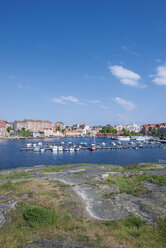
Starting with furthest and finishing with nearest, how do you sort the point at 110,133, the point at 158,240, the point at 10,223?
the point at 110,133 → the point at 10,223 → the point at 158,240

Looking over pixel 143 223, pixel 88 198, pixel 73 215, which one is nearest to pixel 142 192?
pixel 88 198

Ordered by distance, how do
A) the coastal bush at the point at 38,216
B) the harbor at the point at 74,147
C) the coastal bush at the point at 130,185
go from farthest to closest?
the harbor at the point at 74,147
the coastal bush at the point at 130,185
the coastal bush at the point at 38,216

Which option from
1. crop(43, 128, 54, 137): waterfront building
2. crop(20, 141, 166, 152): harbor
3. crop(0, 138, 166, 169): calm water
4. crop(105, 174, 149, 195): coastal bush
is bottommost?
crop(0, 138, 166, 169): calm water

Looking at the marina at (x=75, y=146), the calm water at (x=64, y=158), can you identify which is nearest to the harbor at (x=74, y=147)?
the marina at (x=75, y=146)

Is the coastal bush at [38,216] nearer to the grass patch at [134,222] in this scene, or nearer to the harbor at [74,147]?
the grass patch at [134,222]

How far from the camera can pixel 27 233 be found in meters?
10.2

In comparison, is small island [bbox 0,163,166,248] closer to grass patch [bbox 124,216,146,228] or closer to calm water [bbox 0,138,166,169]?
grass patch [bbox 124,216,146,228]

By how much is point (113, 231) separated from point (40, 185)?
460 inches

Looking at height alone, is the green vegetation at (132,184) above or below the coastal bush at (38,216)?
below

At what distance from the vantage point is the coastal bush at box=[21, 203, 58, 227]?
11382 mm

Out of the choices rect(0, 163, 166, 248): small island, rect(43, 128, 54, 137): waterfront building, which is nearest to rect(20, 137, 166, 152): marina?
rect(0, 163, 166, 248): small island

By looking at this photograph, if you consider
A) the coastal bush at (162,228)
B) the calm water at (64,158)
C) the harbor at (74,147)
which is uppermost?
the coastal bush at (162,228)

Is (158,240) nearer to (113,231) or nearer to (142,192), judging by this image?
(113,231)

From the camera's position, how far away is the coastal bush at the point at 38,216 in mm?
11382
